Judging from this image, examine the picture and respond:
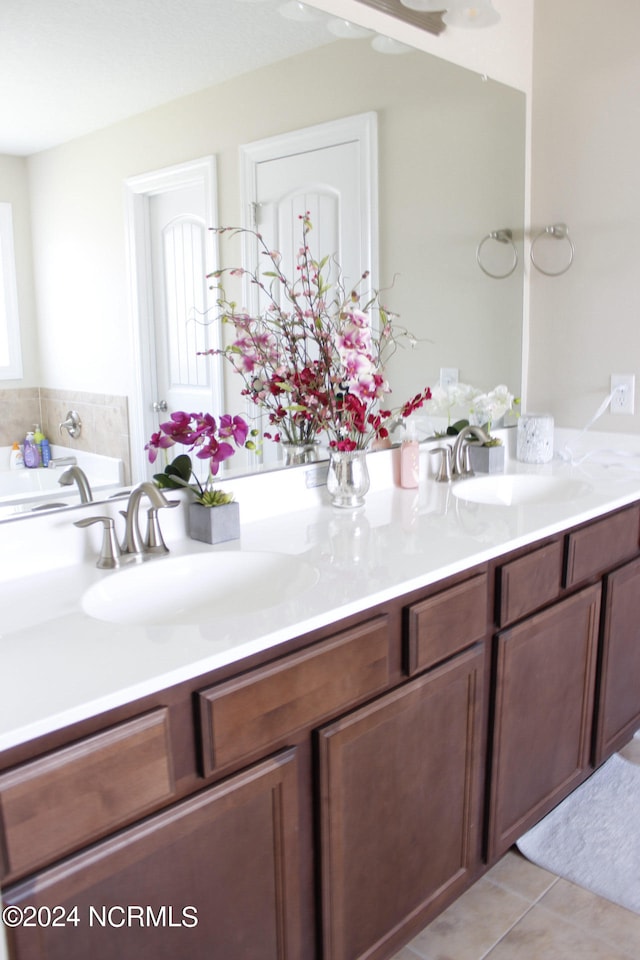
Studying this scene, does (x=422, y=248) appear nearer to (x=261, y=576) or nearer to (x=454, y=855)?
(x=261, y=576)

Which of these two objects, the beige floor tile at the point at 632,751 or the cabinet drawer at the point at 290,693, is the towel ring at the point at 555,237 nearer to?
the beige floor tile at the point at 632,751

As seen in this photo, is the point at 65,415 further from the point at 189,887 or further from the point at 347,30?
→ the point at 347,30

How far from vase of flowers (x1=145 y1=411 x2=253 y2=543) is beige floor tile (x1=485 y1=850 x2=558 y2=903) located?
106cm

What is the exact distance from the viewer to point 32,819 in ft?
3.06

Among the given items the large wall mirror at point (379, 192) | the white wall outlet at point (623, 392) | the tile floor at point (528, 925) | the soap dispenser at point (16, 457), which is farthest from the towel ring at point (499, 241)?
the tile floor at point (528, 925)

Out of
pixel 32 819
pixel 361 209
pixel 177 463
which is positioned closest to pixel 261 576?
pixel 177 463

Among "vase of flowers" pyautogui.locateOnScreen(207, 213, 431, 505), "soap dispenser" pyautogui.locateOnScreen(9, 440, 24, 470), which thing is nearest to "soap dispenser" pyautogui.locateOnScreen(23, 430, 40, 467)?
"soap dispenser" pyautogui.locateOnScreen(9, 440, 24, 470)

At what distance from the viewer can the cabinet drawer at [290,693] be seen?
113cm

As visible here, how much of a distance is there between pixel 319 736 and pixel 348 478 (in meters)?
0.78

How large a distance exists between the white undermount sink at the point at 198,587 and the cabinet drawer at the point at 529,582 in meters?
0.46

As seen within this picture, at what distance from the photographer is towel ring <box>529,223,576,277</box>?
2.57 meters

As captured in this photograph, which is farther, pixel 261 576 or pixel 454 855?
pixel 454 855

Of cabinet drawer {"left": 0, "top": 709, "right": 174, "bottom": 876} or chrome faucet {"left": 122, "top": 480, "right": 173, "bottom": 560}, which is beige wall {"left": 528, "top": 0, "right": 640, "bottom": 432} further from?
cabinet drawer {"left": 0, "top": 709, "right": 174, "bottom": 876}

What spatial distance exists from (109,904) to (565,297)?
224 cm
